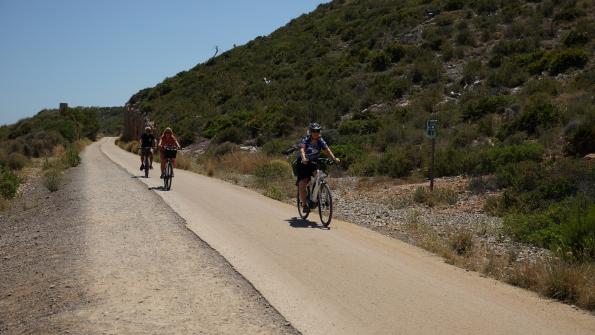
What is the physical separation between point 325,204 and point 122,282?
4881 mm

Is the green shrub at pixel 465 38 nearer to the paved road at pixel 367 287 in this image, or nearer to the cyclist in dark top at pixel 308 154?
the cyclist in dark top at pixel 308 154

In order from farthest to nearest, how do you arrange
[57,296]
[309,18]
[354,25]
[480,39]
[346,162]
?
1. [309,18]
2. [354,25]
3. [480,39]
4. [346,162]
5. [57,296]

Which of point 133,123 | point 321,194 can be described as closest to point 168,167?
point 321,194

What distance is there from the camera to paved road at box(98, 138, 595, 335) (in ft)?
17.9

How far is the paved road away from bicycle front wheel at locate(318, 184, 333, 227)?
23 centimetres

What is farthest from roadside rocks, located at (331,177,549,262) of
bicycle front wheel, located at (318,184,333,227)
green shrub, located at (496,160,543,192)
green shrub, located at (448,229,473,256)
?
bicycle front wheel, located at (318,184,333,227)

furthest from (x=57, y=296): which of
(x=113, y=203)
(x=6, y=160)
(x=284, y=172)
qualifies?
(x=6, y=160)

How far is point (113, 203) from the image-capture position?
13.4 meters

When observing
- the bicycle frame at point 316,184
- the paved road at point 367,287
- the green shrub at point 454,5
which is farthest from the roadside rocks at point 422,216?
the green shrub at point 454,5

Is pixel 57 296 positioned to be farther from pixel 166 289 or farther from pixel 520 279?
pixel 520 279

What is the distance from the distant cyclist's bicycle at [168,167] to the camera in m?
16.3

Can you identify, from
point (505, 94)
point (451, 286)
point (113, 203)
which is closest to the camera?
point (451, 286)

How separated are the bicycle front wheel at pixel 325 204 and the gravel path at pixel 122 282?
2.62 meters

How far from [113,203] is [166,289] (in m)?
7.51
